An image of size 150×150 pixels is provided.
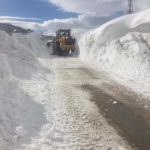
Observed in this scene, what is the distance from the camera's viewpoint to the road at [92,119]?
6676 millimetres

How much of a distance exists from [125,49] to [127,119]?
11.4m

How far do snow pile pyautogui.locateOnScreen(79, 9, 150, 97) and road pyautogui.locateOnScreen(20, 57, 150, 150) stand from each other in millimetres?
1966

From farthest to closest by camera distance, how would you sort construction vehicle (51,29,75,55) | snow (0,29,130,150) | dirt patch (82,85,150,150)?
construction vehicle (51,29,75,55)
dirt patch (82,85,150,150)
snow (0,29,130,150)

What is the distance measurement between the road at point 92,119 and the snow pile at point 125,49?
197 centimetres

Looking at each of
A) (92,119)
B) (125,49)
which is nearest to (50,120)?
(92,119)

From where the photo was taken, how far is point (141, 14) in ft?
72.3

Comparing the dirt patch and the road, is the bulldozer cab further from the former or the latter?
the dirt patch

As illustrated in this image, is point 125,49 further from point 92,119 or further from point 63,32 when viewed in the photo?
point 63,32

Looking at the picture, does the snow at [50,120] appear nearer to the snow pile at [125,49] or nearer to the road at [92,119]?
the road at [92,119]

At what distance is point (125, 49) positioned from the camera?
63.7 ft

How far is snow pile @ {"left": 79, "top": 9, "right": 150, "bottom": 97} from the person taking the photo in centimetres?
1596

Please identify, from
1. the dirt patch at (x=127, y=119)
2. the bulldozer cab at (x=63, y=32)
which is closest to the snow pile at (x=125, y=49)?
the dirt patch at (x=127, y=119)

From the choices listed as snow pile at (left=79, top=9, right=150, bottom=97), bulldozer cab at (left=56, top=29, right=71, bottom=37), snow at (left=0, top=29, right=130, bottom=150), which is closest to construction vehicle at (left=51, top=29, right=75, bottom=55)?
bulldozer cab at (left=56, top=29, right=71, bottom=37)

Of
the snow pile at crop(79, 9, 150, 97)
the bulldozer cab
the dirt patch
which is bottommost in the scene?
the dirt patch
